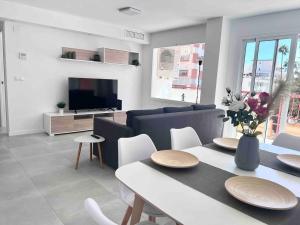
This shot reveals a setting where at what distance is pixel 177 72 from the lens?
252 inches

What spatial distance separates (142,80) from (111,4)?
3053 mm

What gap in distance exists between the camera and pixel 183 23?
17.7 ft

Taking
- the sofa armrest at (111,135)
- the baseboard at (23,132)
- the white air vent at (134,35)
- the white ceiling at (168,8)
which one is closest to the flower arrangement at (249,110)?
the sofa armrest at (111,135)

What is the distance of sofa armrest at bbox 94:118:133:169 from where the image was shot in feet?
9.77

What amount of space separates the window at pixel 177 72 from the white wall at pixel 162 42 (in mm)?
164

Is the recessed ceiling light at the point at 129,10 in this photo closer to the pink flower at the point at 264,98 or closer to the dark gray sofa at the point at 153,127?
the dark gray sofa at the point at 153,127

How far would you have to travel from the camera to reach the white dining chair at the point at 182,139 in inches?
86.6

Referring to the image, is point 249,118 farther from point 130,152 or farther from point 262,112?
point 130,152

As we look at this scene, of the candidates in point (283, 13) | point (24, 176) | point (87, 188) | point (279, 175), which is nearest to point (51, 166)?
point (24, 176)

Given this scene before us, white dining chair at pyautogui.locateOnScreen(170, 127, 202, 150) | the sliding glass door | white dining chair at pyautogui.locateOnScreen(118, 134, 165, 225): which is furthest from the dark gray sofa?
the sliding glass door

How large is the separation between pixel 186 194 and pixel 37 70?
16.0 feet

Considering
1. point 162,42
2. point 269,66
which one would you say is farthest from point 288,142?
point 162,42

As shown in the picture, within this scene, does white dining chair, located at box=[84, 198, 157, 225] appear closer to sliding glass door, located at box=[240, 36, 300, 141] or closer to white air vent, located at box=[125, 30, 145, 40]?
sliding glass door, located at box=[240, 36, 300, 141]

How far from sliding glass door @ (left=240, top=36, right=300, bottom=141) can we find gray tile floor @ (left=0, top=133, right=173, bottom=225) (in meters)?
3.27
